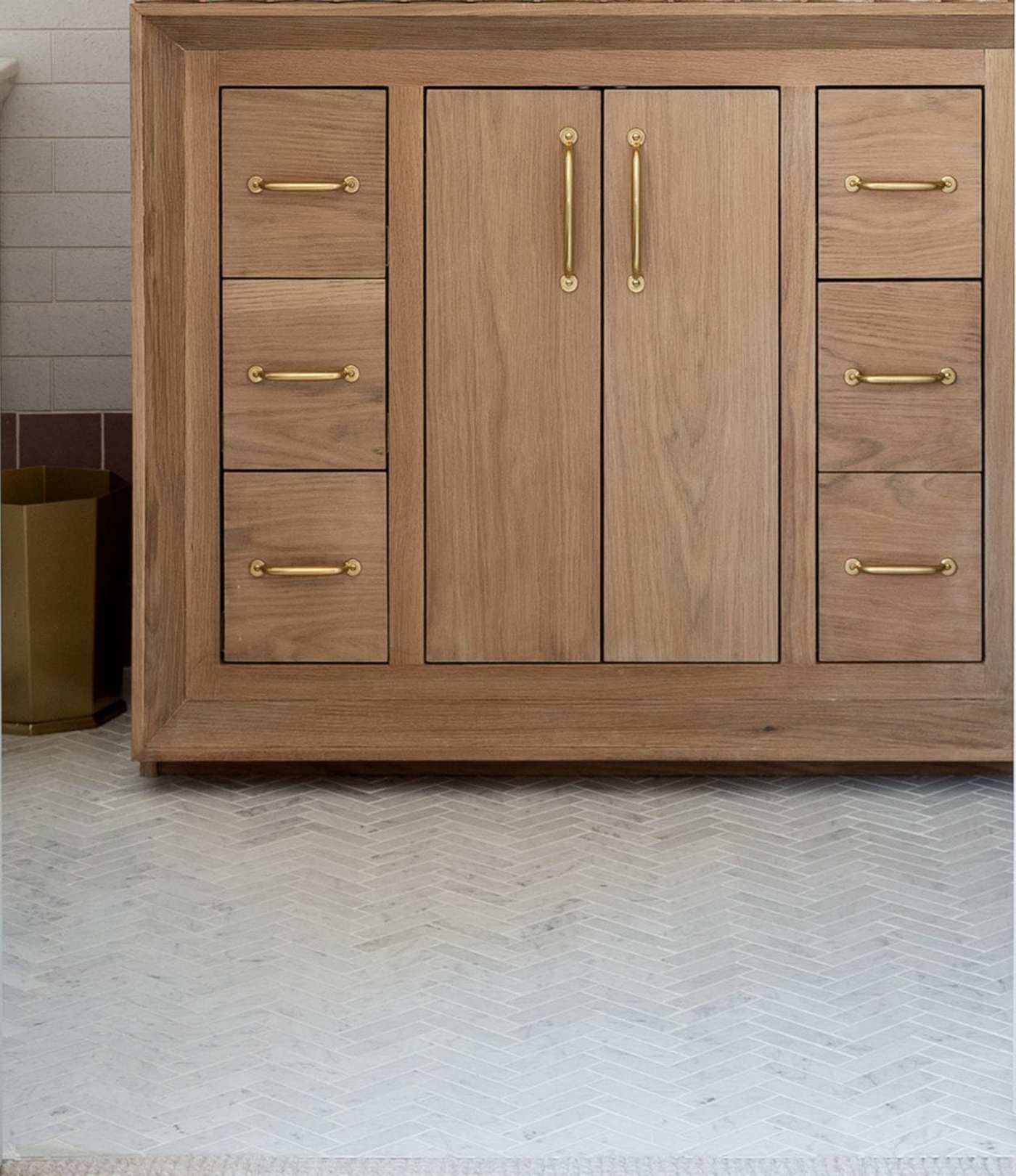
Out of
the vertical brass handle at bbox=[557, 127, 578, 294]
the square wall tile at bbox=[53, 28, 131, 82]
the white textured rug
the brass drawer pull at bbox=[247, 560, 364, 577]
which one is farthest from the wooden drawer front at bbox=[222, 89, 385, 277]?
the white textured rug

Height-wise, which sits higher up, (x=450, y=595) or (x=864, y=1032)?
(x=450, y=595)

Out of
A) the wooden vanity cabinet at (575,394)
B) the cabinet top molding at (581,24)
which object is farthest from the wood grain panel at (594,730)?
the cabinet top molding at (581,24)

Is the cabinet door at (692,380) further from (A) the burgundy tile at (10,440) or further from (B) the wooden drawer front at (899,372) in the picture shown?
(A) the burgundy tile at (10,440)

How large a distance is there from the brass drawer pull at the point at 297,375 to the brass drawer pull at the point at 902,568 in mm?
686

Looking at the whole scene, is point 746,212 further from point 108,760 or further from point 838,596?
point 108,760

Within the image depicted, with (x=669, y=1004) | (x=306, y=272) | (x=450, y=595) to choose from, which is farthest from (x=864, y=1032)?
(x=306, y=272)

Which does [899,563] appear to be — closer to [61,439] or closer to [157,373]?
[157,373]

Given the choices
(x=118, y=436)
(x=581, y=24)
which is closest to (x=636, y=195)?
(x=581, y=24)

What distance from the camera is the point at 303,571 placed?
82.0 inches

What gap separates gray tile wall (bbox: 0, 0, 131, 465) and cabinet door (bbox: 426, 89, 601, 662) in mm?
915

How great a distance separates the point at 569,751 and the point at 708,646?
0.22m

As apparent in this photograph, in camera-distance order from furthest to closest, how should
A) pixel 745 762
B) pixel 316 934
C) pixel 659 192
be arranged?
pixel 745 762, pixel 659 192, pixel 316 934

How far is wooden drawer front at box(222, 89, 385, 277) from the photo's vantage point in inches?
80.2

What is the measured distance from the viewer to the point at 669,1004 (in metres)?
1.45
